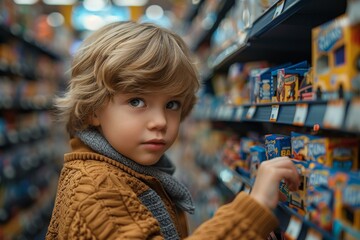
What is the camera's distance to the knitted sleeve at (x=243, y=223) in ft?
3.47

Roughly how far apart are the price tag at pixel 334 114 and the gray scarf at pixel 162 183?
631 mm

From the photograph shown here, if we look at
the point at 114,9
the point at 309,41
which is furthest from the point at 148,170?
the point at 114,9

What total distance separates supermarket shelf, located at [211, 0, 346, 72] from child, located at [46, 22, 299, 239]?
0.31 m

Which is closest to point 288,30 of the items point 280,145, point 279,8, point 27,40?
point 279,8

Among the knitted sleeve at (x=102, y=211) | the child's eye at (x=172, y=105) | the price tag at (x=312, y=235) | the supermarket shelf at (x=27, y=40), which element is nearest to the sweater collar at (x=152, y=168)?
the knitted sleeve at (x=102, y=211)

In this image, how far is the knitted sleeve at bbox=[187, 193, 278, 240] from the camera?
1.06 metres

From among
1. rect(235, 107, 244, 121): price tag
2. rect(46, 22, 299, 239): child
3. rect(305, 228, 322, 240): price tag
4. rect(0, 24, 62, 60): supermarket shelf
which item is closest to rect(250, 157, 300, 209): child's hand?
rect(46, 22, 299, 239): child

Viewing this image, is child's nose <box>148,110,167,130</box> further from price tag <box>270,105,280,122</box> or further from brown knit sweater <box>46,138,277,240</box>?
price tag <box>270,105,280,122</box>

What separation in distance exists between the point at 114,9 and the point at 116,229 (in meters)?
10.4

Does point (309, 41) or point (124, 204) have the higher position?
point (309, 41)

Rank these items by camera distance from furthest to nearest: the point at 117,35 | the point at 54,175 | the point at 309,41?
the point at 54,175 → the point at 309,41 → the point at 117,35

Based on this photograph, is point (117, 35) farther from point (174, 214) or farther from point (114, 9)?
point (114, 9)

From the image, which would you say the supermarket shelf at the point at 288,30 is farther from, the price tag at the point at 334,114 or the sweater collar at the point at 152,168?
the sweater collar at the point at 152,168

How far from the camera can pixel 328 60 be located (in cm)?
101
